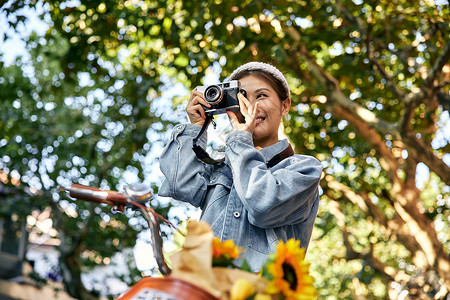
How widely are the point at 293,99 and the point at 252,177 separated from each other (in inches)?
270

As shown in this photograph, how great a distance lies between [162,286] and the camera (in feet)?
4.21

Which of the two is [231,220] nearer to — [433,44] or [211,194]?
[211,194]

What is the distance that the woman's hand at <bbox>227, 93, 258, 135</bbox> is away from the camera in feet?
7.72

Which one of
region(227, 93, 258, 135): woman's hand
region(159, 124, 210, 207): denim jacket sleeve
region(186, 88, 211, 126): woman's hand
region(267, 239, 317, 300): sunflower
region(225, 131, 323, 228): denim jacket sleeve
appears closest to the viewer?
region(267, 239, 317, 300): sunflower

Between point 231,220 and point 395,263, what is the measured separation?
14.8 m

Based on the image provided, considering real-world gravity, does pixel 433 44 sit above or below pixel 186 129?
above

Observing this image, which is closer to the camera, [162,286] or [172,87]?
[162,286]

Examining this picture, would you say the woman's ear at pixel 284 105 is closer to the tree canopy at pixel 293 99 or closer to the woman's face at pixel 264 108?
the woman's face at pixel 264 108

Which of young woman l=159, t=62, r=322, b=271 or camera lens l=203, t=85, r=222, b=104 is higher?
camera lens l=203, t=85, r=222, b=104

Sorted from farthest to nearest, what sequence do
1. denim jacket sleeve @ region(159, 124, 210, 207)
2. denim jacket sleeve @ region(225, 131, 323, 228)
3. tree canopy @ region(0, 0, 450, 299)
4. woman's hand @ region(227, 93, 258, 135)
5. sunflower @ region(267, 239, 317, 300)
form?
tree canopy @ region(0, 0, 450, 299)
denim jacket sleeve @ region(159, 124, 210, 207)
woman's hand @ region(227, 93, 258, 135)
denim jacket sleeve @ region(225, 131, 323, 228)
sunflower @ region(267, 239, 317, 300)

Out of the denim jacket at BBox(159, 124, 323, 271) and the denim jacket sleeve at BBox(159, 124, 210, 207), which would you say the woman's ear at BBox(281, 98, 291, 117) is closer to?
the denim jacket at BBox(159, 124, 323, 271)

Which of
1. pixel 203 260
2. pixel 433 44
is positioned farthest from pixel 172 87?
pixel 203 260

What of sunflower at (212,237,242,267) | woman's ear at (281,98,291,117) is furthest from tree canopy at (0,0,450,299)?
sunflower at (212,237,242,267)

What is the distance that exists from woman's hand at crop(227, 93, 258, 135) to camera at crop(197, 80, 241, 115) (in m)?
0.02
